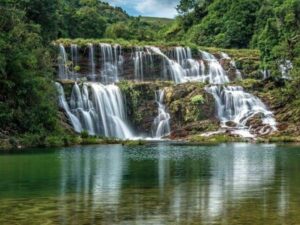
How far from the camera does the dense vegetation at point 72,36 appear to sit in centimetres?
4362

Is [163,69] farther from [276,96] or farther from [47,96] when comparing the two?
[47,96]

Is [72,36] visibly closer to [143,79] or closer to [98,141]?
[143,79]

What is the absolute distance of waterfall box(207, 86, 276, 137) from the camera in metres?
58.2

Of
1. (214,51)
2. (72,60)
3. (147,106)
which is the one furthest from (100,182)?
(214,51)

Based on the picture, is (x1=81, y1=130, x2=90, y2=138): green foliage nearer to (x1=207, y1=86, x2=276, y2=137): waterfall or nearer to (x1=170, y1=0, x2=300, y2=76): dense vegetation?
(x1=207, y1=86, x2=276, y2=137): waterfall

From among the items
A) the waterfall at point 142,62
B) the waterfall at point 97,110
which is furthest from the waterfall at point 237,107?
the waterfall at point 142,62

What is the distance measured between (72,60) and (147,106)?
1246cm

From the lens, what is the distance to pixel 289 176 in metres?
20.4

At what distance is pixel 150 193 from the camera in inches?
618

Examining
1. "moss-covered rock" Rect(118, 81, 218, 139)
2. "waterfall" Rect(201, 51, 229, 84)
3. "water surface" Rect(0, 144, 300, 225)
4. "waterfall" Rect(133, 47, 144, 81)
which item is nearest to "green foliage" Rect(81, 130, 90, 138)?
"moss-covered rock" Rect(118, 81, 218, 139)

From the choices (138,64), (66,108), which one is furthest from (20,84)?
(138,64)

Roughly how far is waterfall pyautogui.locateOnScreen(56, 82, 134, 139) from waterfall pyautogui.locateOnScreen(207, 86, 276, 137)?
928cm

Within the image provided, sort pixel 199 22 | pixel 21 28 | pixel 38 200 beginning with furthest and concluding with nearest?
pixel 199 22, pixel 21 28, pixel 38 200

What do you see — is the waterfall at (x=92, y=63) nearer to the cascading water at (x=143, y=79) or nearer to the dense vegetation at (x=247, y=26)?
the cascading water at (x=143, y=79)
